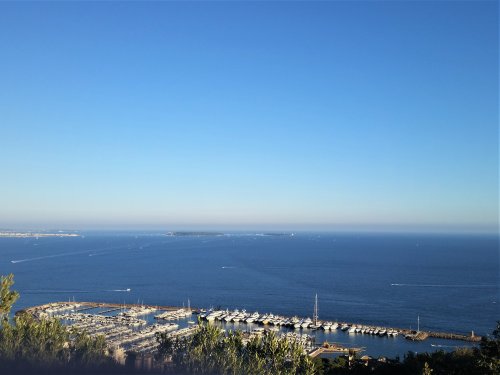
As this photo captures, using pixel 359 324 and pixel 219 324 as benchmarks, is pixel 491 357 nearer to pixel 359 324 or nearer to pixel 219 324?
pixel 219 324

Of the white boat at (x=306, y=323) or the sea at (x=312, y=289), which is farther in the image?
the sea at (x=312, y=289)

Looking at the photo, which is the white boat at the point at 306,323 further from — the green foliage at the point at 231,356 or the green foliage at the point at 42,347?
the green foliage at the point at 42,347

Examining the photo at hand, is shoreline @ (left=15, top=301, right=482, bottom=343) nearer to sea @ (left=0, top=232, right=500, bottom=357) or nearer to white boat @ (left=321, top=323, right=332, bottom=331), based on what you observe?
sea @ (left=0, top=232, right=500, bottom=357)

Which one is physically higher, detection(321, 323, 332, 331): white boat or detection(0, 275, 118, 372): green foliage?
detection(0, 275, 118, 372): green foliage

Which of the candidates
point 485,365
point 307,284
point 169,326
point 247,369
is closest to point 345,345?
point 169,326

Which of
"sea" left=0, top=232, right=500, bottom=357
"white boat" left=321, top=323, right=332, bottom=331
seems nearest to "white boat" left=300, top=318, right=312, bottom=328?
"white boat" left=321, top=323, right=332, bottom=331

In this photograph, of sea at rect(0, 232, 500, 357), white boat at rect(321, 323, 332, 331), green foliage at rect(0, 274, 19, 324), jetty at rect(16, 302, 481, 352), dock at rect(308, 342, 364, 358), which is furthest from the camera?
sea at rect(0, 232, 500, 357)

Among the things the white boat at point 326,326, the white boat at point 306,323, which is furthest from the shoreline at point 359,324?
the white boat at point 306,323

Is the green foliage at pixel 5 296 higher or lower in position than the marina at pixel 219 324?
higher

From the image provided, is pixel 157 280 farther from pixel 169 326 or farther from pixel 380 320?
pixel 380 320
